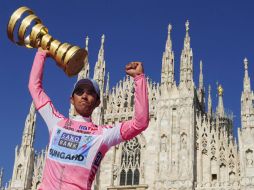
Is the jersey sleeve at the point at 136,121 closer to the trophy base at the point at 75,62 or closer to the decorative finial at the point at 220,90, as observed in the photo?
→ the trophy base at the point at 75,62

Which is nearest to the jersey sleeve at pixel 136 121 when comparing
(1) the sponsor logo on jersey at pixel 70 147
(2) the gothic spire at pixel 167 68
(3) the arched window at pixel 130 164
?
(1) the sponsor logo on jersey at pixel 70 147

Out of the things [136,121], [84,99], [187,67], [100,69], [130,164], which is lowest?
[136,121]

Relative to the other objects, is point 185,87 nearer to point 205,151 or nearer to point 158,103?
point 158,103

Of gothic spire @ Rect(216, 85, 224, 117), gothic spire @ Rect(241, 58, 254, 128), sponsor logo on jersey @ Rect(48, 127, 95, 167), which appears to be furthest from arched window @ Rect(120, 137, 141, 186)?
sponsor logo on jersey @ Rect(48, 127, 95, 167)

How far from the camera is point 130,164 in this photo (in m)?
22.7

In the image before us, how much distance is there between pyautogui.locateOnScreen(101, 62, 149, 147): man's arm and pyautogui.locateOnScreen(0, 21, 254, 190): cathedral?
17138 millimetres

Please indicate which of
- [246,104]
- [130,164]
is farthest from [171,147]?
[246,104]

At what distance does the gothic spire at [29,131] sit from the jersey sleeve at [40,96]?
2199 centimetres

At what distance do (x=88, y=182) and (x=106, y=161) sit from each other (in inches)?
813

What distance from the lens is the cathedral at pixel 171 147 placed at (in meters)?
20.4

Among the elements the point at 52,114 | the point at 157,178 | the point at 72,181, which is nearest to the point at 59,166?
the point at 72,181

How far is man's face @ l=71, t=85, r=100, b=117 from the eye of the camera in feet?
9.98

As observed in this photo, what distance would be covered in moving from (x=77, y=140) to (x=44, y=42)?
69 cm

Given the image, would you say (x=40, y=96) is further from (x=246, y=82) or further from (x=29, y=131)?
(x=29, y=131)
